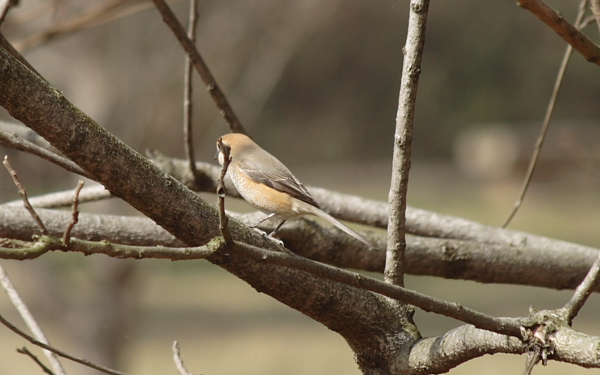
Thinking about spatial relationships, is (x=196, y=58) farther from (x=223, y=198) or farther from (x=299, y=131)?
(x=299, y=131)

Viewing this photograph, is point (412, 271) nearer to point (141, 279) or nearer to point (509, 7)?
point (141, 279)

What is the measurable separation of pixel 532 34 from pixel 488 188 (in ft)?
11.6

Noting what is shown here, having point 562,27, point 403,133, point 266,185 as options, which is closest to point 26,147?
point 403,133

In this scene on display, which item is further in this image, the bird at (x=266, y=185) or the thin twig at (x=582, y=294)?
the bird at (x=266, y=185)

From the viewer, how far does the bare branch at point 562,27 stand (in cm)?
88

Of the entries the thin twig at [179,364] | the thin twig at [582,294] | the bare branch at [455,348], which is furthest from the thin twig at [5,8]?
the thin twig at [582,294]

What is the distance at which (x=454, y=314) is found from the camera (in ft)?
3.75

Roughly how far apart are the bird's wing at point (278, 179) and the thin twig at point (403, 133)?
3.25ft

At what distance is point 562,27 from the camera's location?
3.15 feet

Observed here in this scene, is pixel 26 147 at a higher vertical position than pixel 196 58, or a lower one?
lower

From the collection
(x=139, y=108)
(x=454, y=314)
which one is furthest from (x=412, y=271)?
(x=139, y=108)

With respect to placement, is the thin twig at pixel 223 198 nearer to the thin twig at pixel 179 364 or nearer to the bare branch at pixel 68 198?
the thin twig at pixel 179 364

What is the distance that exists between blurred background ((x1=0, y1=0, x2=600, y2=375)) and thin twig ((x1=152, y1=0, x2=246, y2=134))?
Result: 26.6 inches

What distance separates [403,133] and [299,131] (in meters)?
13.9
